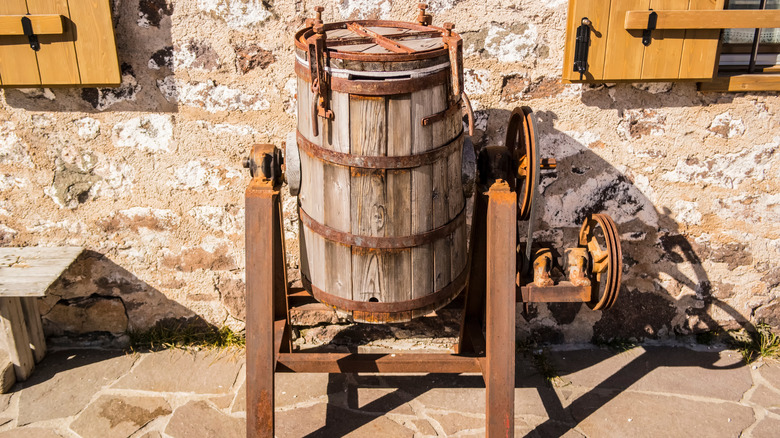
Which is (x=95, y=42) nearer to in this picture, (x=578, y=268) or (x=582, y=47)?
(x=582, y=47)

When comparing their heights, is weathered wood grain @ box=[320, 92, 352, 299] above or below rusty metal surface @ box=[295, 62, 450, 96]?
below

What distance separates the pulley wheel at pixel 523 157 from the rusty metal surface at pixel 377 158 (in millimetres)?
352

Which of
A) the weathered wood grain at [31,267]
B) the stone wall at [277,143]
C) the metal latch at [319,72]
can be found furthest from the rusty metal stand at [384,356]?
the weathered wood grain at [31,267]

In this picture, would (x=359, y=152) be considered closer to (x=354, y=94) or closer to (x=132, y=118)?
(x=354, y=94)

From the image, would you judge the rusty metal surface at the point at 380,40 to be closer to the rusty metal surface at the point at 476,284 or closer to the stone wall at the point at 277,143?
the stone wall at the point at 277,143

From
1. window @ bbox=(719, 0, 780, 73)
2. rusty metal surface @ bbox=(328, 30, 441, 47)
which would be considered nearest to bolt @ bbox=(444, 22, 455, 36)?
rusty metal surface @ bbox=(328, 30, 441, 47)

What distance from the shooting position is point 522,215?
3.25m

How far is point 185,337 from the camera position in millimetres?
4133

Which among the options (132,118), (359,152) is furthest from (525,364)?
(132,118)

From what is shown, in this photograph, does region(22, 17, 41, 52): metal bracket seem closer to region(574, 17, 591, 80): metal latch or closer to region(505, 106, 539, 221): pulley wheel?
region(505, 106, 539, 221): pulley wheel

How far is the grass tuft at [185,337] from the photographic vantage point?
4129 mm

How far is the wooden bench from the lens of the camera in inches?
141

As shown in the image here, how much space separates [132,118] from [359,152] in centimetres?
149

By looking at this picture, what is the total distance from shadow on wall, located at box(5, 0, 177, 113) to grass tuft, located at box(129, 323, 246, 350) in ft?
4.16
